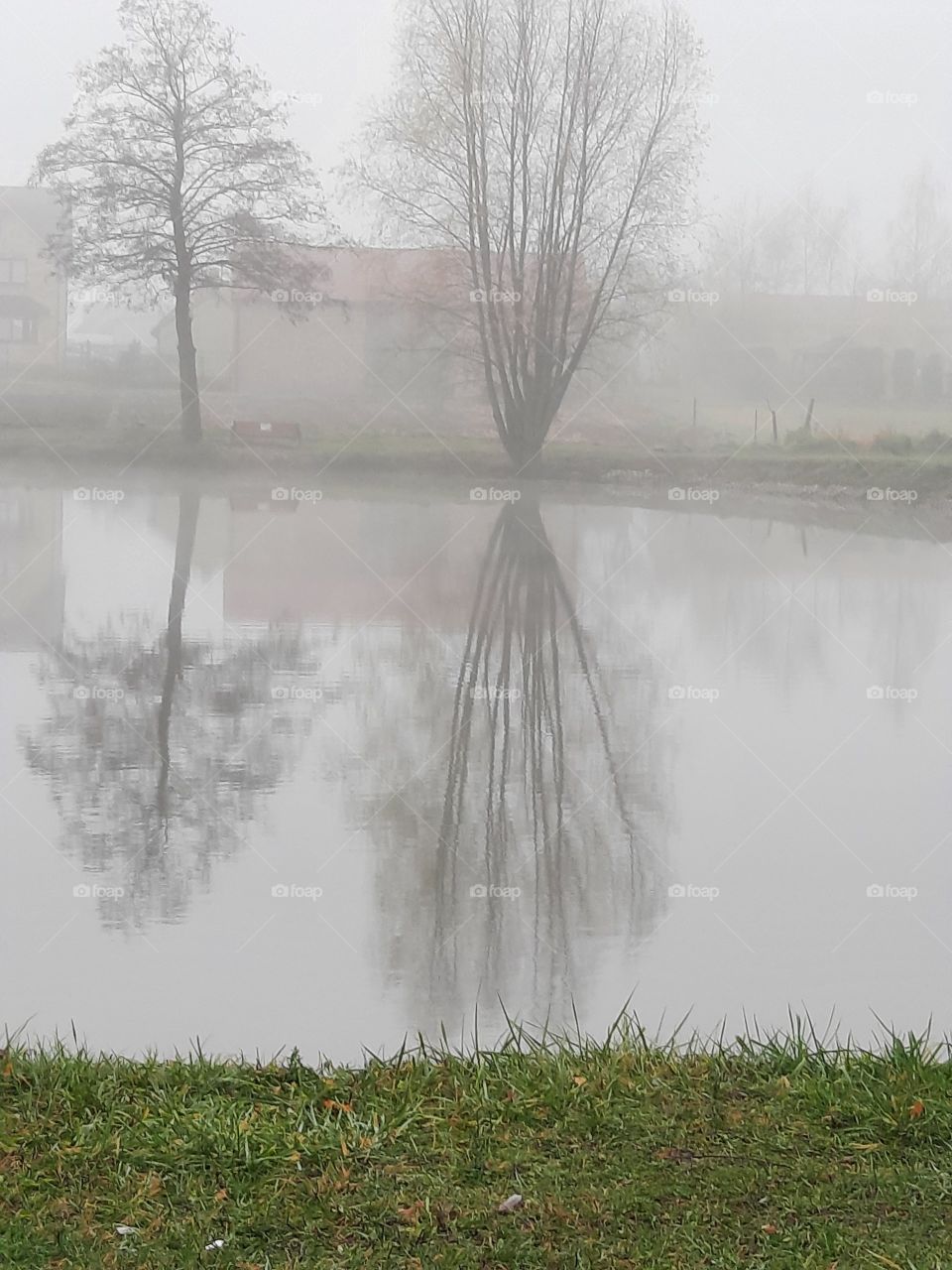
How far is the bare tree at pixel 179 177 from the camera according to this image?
4445 millimetres

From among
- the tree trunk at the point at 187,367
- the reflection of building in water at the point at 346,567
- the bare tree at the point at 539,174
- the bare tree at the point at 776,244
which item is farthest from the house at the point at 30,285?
the bare tree at the point at 776,244

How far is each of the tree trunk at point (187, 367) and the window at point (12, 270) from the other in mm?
514

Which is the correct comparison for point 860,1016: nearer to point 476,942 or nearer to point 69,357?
point 476,942

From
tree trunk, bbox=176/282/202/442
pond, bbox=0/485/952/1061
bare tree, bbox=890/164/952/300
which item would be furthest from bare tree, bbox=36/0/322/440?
bare tree, bbox=890/164/952/300

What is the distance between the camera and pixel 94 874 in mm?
4348

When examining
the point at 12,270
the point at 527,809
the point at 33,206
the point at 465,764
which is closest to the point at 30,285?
the point at 12,270

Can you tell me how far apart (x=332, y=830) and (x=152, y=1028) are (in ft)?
2.73

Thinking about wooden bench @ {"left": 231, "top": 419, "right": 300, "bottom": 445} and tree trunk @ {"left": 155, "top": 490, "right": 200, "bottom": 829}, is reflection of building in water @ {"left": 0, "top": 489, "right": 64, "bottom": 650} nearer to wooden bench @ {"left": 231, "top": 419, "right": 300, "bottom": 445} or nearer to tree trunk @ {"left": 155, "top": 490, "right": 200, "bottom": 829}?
tree trunk @ {"left": 155, "top": 490, "right": 200, "bottom": 829}

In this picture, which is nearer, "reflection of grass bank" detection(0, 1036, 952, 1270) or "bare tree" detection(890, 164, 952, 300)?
"reflection of grass bank" detection(0, 1036, 952, 1270)

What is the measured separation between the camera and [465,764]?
448 cm

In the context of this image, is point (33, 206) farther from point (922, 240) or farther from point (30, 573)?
point (922, 240)

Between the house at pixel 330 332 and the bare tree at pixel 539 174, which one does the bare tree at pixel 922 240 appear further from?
the house at pixel 330 332

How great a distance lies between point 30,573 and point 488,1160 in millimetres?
2528

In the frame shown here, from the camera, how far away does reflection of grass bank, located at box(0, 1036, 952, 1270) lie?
9.93ft
